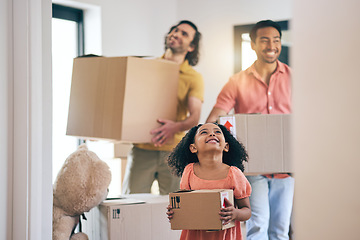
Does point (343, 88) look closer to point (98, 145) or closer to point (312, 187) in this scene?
point (312, 187)

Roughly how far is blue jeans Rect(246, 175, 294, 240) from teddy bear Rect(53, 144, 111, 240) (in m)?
0.70

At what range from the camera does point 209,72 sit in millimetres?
3562

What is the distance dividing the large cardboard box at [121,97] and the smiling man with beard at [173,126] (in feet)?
0.39

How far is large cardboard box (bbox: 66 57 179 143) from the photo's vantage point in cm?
219

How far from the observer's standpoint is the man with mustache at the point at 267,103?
6.98 feet

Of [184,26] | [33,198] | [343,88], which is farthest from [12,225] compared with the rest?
[184,26]

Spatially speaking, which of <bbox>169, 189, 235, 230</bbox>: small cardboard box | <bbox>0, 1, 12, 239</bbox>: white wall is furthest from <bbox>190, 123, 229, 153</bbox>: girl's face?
<bbox>0, 1, 12, 239</bbox>: white wall

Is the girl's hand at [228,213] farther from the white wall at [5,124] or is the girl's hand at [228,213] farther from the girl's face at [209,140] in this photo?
the white wall at [5,124]

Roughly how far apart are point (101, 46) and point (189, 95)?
38.2 inches

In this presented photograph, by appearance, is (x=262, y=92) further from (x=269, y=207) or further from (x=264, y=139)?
(x=269, y=207)

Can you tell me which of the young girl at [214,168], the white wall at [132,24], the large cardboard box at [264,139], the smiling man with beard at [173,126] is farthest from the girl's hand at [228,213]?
the white wall at [132,24]

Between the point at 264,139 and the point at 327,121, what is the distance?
126 cm

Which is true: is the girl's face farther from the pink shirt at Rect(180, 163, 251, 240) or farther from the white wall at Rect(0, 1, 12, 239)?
the white wall at Rect(0, 1, 12, 239)

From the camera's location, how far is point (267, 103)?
218cm
